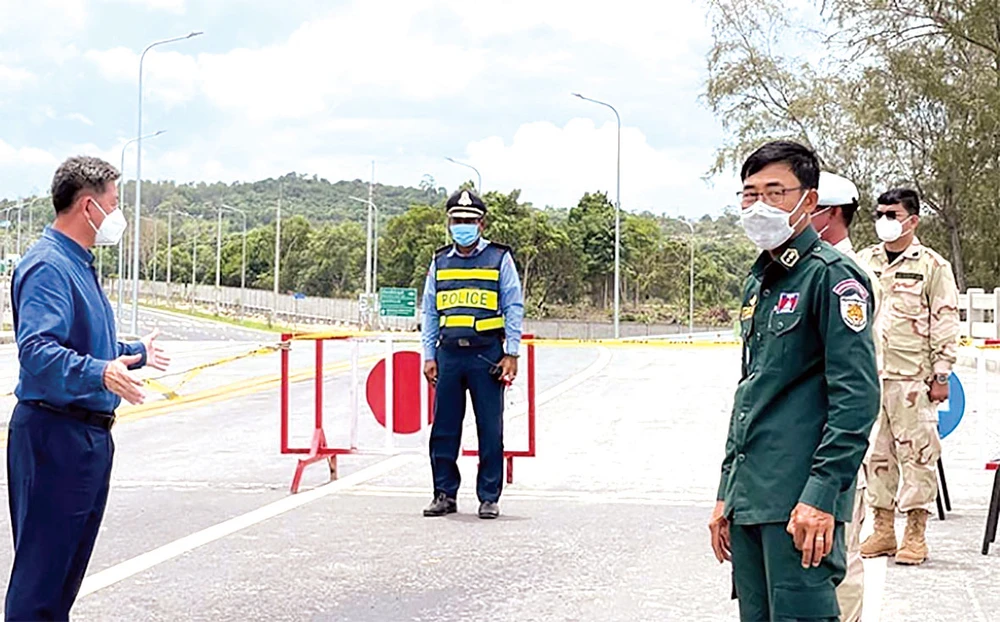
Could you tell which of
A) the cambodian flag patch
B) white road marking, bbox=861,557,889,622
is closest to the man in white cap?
the cambodian flag patch

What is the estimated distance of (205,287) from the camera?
409 feet

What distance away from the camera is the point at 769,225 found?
4.12m

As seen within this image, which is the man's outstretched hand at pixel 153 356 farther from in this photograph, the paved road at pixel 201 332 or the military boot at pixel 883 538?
the paved road at pixel 201 332

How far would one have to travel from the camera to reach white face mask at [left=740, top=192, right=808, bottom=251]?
412 cm

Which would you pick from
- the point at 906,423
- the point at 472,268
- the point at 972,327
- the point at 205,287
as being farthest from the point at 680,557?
the point at 205,287

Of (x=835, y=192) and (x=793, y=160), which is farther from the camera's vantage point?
(x=835, y=192)

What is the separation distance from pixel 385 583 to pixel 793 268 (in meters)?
3.65

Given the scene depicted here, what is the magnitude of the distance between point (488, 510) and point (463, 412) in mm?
665

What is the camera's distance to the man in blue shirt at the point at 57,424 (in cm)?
456

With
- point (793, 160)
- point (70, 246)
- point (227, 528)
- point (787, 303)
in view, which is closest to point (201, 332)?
point (227, 528)

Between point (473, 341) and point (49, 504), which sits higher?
point (473, 341)

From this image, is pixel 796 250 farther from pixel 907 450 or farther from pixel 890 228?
pixel 907 450

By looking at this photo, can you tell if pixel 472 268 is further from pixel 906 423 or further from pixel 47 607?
pixel 47 607

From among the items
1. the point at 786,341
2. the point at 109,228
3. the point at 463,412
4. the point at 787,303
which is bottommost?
the point at 463,412
